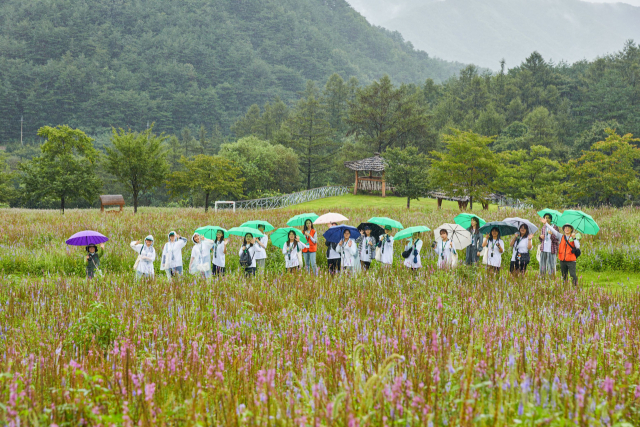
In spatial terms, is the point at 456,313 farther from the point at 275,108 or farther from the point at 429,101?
the point at 275,108

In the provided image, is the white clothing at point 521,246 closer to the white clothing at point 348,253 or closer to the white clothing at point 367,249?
the white clothing at point 367,249

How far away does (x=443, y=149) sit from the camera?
188 feet

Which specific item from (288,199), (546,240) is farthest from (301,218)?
(288,199)

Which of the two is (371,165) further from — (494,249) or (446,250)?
(494,249)

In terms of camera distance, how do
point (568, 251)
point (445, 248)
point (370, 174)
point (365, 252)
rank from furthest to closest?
point (370, 174) < point (365, 252) < point (445, 248) < point (568, 251)

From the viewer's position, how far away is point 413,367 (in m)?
2.96

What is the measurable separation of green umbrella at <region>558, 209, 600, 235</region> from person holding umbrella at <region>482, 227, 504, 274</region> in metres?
1.62

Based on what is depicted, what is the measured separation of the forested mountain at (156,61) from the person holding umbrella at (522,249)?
110448mm

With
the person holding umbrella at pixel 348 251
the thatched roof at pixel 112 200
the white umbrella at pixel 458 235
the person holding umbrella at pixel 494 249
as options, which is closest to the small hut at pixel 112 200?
the thatched roof at pixel 112 200

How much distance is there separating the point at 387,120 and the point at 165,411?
60793mm

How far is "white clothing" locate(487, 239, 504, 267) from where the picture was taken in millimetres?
8531

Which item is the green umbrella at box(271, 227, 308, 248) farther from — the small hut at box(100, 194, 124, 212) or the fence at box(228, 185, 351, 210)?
the fence at box(228, 185, 351, 210)

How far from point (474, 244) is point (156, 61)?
14969cm

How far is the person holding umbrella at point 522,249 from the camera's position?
870 centimetres
